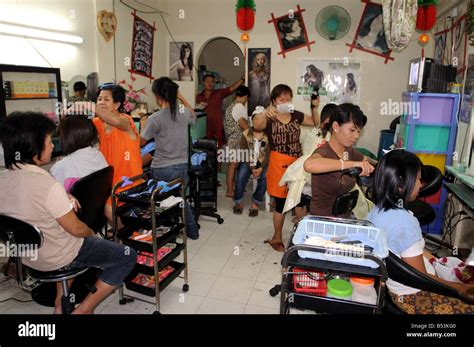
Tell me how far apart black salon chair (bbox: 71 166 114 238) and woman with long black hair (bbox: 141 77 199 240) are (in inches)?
34.1

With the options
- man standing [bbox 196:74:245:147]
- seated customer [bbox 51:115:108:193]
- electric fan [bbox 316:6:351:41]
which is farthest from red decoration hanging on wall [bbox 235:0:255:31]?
seated customer [bbox 51:115:108:193]

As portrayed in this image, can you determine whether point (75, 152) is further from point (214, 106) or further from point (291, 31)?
point (291, 31)

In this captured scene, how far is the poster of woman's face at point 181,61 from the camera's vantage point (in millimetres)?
5980

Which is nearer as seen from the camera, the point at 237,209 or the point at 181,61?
the point at 237,209

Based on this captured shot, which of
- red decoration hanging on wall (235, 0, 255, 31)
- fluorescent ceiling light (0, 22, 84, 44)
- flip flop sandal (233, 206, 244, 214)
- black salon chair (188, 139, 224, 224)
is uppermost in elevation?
red decoration hanging on wall (235, 0, 255, 31)

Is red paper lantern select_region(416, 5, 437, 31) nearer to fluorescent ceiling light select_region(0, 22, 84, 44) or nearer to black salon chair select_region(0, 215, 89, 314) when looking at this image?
fluorescent ceiling light select_region(0, 22, 84, 44)

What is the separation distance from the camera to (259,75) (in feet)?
18.7

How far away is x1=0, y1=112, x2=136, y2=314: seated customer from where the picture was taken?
164cm

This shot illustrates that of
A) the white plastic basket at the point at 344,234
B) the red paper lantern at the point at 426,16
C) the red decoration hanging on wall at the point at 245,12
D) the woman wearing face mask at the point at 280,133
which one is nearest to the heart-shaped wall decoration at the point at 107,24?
the red decoration hanging on wall at the point at 245,12

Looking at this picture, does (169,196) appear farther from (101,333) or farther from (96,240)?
(101,333)

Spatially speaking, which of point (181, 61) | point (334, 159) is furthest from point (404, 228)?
point (181, 61)

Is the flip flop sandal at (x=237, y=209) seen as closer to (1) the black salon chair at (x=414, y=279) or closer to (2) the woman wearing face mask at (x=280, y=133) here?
(2) the woman wearing face mask at (x=280, y=133)

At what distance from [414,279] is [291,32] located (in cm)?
477

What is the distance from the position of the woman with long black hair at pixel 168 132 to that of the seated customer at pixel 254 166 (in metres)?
1.00
